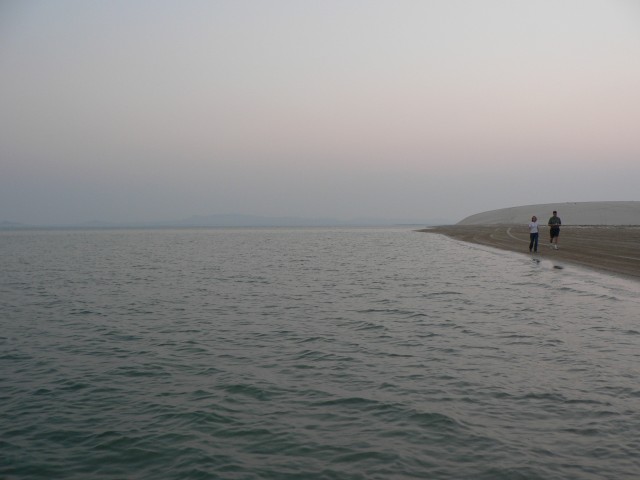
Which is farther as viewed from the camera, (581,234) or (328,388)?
(581,234)

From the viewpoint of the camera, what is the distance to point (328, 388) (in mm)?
10062

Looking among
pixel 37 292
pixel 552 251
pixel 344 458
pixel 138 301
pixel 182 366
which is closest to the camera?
pixel 344 458

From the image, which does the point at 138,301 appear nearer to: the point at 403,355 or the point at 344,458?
the point at 403,355

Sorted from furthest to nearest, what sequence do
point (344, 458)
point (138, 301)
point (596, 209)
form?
point (596, 209) → point (138, 301) → point (344, 458)

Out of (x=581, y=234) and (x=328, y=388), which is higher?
(x=581, y=234)

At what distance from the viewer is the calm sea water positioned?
7.14m

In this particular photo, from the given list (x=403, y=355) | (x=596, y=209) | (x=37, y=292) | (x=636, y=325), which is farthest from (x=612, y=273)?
(x=596, y=209)

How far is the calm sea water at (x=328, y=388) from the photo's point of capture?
7.14m

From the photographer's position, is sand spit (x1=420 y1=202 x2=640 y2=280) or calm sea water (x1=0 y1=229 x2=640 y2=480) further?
sand spit (x1=420 y1=202 x2=640 y2=280)

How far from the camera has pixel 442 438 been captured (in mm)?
7707

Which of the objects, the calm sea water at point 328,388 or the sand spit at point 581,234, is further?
the sand spit at point 581,234

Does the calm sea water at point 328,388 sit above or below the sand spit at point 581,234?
below

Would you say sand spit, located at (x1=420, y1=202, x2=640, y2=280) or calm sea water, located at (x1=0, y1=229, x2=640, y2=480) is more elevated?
sand spit, located at (x1=420, y1=202, x2=640, y2=280)

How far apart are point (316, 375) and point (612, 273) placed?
20.8m
